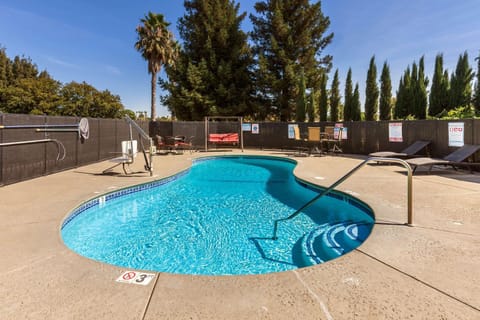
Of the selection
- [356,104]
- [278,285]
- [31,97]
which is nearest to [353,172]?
[278,285]

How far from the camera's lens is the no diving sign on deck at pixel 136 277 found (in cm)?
200

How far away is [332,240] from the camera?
3676 mm

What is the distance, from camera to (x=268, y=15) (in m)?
21.0

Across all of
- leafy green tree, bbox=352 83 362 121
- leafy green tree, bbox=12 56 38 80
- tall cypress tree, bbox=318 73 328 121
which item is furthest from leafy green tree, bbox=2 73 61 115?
leafy green tree, bbox=352 83 362 121

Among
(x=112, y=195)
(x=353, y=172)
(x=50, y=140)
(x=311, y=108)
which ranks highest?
(x=311, y=108)

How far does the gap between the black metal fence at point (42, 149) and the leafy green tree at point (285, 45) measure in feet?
46.3

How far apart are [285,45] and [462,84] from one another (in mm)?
11954

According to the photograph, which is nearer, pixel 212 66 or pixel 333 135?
pixel 333 135

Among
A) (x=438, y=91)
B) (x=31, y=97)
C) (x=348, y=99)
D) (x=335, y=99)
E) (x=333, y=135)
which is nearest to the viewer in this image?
(x=333, y=135)

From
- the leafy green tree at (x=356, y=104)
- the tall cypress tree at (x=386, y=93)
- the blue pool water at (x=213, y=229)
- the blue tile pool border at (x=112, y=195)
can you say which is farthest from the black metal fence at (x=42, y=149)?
the tall cypress tree at (x=386, y=93)

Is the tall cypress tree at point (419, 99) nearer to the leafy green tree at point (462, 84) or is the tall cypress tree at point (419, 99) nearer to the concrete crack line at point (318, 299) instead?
the leafy green tree at point (462, 84)

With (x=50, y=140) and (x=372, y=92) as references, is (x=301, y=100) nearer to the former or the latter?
(x=372, y=92)

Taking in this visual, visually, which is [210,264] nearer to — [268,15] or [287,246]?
[287,246]

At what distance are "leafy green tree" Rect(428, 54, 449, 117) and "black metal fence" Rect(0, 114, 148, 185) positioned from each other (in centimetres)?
1996
